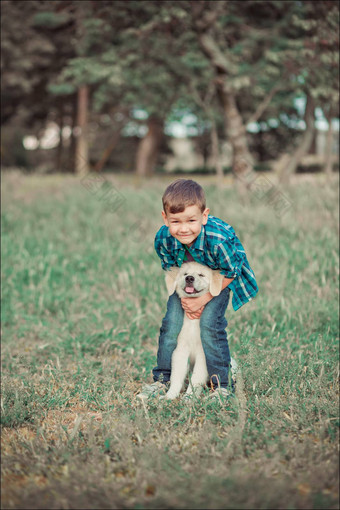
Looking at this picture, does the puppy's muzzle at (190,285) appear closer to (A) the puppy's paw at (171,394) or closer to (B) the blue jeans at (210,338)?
(B) the blue jeans at (210,338)

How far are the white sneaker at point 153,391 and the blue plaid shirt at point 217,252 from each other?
2.44 feet

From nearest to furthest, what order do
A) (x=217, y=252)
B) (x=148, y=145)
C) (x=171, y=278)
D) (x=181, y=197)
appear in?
1. (x=181, y=197)
2. (x=217, y=252)
3. (x=171, y=278)
4. (x=148, y=145)

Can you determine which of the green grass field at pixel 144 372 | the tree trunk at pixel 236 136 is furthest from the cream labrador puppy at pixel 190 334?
the tree trunk at pixel 236 136

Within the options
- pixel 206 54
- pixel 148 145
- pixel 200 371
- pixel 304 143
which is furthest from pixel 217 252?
pixel 148 145

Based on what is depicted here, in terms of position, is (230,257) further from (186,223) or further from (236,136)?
(236,136)

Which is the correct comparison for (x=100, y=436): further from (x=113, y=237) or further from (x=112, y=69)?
(x=112, y=69)

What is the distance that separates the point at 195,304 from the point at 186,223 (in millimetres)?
562

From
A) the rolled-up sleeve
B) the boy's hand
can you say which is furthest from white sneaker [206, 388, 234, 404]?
the rolled-up sleeve

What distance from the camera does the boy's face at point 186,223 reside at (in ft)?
10.6

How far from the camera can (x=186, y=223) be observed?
326cm

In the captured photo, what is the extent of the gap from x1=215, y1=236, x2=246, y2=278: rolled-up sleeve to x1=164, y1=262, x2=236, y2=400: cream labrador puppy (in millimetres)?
72

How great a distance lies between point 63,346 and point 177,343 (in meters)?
2.08

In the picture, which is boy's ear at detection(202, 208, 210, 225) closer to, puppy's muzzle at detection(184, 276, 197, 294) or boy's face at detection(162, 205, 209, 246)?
boy's face at detection(162, 205, 209, 246)

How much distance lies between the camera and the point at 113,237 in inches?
336
